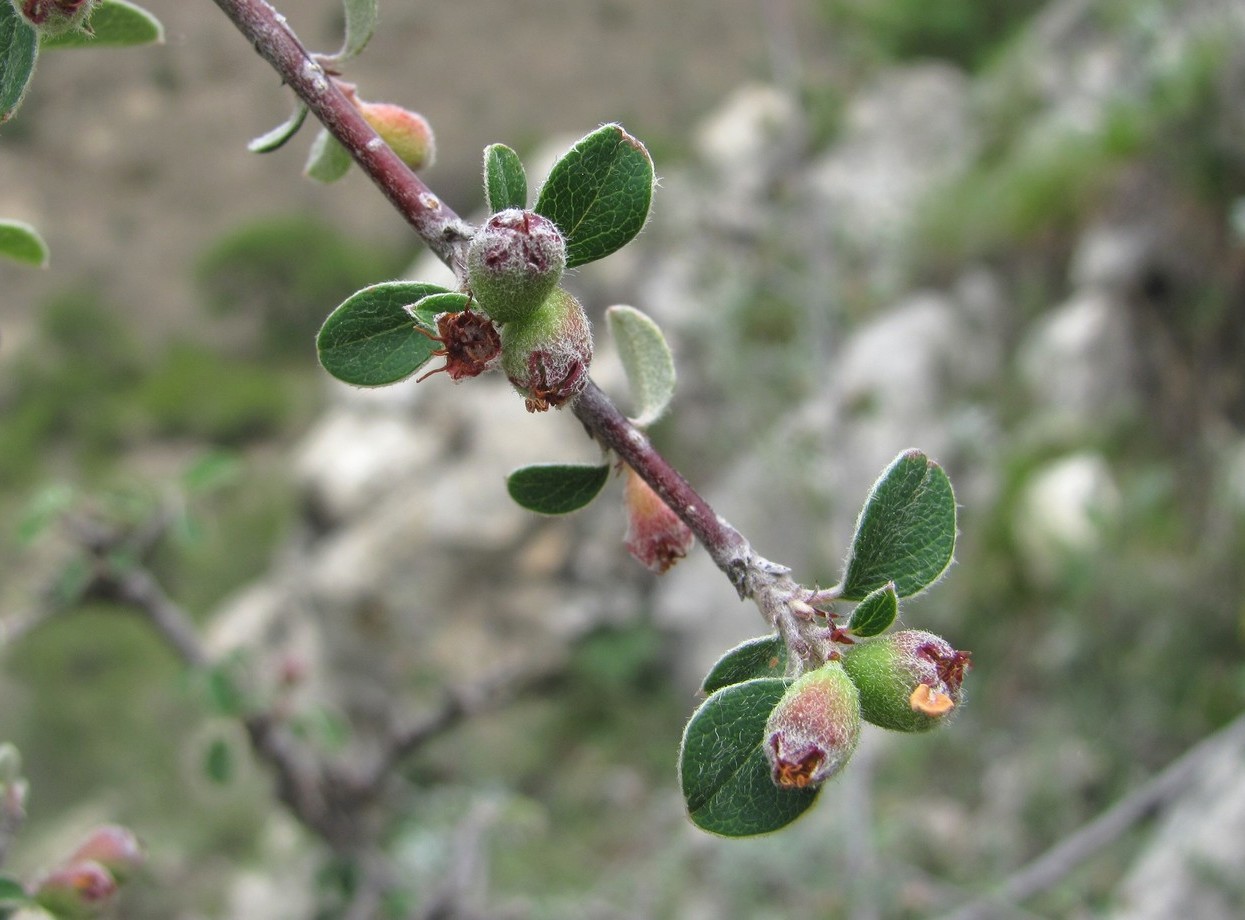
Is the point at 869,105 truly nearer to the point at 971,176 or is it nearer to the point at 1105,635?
the point at 971,176

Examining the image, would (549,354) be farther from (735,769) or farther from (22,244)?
(22,244)

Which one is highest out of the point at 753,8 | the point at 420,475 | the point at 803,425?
the point at 753,8

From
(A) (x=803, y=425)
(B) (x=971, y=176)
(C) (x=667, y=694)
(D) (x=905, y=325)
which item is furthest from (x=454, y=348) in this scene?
(B) (x=971, y=176)

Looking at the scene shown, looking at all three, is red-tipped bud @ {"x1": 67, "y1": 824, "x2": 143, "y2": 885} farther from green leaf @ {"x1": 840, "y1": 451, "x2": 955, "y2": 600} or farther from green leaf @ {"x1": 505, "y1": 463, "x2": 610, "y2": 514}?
green leaf @ {"x1": 840, "y1": 451, "x2": 955, "y2": 600}

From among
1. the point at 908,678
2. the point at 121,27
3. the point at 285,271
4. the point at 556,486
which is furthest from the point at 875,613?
the point at 285,271

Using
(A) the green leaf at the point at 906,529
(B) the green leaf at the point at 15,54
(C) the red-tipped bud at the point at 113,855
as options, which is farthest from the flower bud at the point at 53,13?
(C) the red-tipped bud at the point at 113,855
